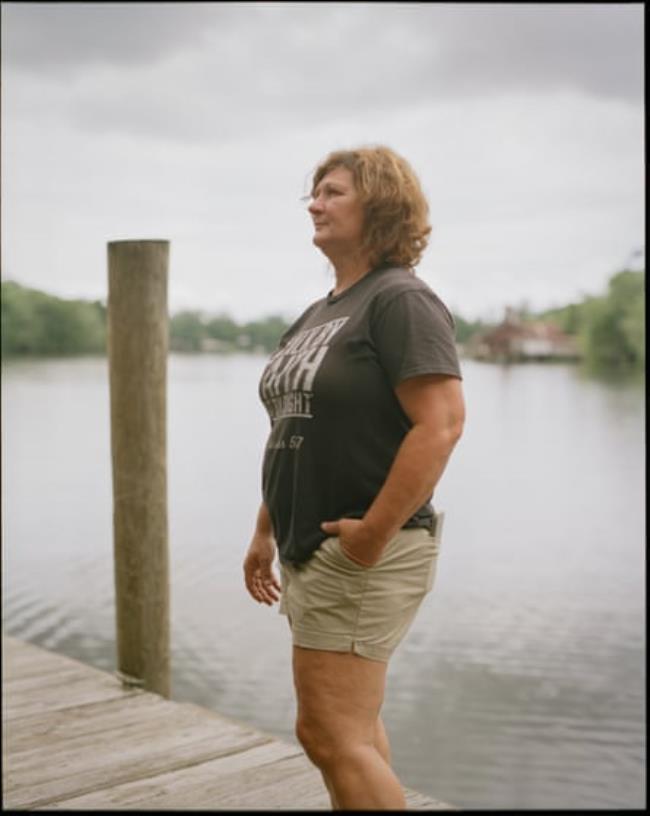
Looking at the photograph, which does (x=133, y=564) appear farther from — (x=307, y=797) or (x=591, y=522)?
(x=591, y=522)

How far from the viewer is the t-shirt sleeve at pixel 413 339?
1519mm

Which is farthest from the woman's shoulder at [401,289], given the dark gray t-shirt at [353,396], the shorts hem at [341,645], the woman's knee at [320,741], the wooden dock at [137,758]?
the wooden dock at [137,758]

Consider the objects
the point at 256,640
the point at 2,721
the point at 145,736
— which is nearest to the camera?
the point at 145,736

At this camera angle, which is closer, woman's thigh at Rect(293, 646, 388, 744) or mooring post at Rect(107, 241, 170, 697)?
woman's thigh at Rect(293, 646, 388, 744)

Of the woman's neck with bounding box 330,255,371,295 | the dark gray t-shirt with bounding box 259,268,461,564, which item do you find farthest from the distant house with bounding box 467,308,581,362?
the dark gray t-shirt with bounding box 259,268,461,564

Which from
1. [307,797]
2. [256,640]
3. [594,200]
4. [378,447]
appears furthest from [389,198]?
[594,200]

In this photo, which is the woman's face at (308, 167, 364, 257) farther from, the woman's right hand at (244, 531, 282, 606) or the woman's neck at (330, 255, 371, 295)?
the woman's right hand at (244, 531, 282, 606)

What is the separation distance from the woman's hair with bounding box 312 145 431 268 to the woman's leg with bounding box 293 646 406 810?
1.97 ft

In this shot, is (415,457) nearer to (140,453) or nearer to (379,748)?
(379,748)

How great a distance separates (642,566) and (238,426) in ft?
35.0

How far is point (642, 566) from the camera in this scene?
17.7 metres

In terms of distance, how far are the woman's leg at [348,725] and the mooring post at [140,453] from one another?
1.79m

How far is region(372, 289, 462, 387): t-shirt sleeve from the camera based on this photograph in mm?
1519

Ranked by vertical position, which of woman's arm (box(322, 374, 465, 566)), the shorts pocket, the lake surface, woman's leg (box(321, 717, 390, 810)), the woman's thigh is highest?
woman's arm (box(322, 374, 465, 566))
